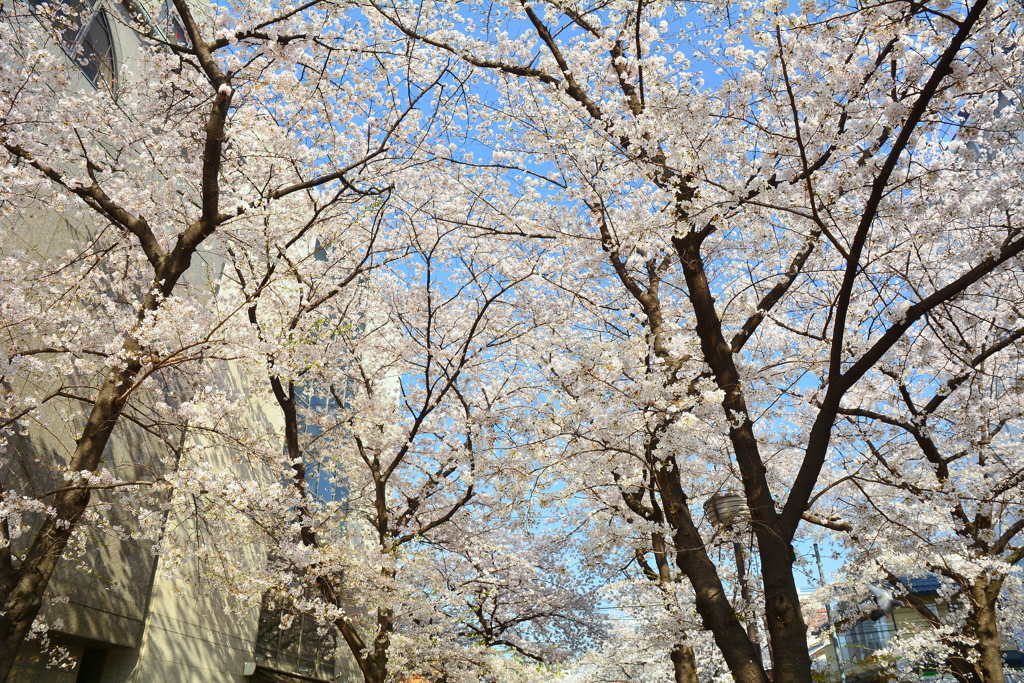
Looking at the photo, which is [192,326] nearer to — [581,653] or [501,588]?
[501,588]

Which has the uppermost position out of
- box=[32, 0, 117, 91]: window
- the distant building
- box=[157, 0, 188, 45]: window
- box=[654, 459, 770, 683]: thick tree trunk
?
box=[157, 0, 188, 45]: window

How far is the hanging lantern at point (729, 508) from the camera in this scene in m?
5.86

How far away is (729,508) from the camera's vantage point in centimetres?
595

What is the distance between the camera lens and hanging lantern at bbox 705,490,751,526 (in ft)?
19.2

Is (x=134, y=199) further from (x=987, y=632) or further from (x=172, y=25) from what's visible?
(x=987, y=632)

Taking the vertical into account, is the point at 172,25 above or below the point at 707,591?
above

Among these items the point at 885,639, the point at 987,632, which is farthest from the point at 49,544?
the point at 885,639

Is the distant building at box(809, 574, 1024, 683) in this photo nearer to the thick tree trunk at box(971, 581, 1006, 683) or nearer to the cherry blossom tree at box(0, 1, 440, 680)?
the thick tree trunk at box(971, 581, 1006, 683)

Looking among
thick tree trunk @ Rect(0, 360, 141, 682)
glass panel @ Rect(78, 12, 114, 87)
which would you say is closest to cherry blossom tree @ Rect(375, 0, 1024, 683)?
thick tree trunk @ Rect(0, 360, 141, 682)

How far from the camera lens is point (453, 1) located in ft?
23.2

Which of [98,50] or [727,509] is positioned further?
[98,50]

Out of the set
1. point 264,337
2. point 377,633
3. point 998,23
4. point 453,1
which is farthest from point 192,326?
point 998,23

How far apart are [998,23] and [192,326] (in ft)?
25.6

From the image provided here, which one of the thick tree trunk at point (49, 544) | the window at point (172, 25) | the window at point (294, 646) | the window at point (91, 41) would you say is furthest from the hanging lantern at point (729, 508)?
the window at point (172, 25)
